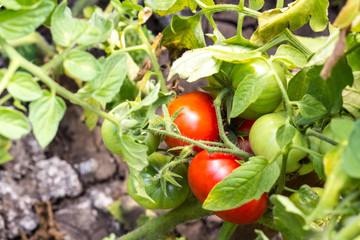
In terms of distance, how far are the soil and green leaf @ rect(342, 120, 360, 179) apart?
0.85 meters

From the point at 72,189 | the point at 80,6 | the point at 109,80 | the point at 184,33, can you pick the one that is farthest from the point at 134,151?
the point at 80,6

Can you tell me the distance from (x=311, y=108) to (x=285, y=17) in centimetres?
17

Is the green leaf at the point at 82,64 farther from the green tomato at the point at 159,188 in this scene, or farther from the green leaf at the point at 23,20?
the green tomato at the point at 159,188

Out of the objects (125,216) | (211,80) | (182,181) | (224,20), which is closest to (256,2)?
(211,80)

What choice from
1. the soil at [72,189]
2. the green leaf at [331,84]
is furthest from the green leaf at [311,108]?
the soil at [72,189]

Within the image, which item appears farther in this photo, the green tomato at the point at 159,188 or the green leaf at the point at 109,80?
the green tomato at the point at 159,188

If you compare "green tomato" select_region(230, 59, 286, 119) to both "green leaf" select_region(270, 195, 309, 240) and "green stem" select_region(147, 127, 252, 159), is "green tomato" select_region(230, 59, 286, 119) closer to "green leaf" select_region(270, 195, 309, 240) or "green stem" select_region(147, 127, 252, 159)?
"green stem" select_region(147, 127, 252, 159)

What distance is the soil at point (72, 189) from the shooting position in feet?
3.58

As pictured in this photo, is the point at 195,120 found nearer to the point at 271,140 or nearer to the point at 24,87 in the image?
the point at 271,140

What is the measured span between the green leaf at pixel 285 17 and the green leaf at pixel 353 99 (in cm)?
11

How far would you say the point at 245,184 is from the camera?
1.47 ft

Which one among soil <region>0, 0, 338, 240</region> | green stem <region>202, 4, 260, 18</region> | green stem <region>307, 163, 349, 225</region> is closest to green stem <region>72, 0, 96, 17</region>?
soil <region>0, 0, 338, 240</region>

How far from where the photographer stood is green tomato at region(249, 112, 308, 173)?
0.50m

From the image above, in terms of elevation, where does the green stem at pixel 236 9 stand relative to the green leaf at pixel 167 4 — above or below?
above
